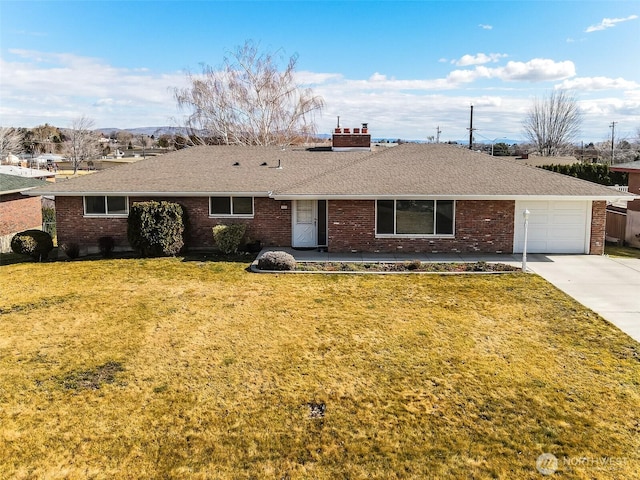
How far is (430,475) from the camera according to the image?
5.83 metres

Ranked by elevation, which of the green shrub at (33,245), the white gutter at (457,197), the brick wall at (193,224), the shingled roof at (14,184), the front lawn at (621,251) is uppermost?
the shingled roof at (14,184)

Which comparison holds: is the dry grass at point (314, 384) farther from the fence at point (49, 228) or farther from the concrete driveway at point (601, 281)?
the fence at point (49, 228)

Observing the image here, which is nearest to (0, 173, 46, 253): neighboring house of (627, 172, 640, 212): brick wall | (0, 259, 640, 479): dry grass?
(0, 259, 640, 479): dry grass

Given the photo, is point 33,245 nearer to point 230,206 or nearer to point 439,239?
point 230,206

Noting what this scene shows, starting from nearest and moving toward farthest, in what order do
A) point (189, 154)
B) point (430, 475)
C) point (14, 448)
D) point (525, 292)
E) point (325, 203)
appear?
point (430, 475), point (14, 448), point (525, 292), point (325, 203), point (189, 154)

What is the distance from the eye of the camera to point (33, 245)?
1744 centimetres

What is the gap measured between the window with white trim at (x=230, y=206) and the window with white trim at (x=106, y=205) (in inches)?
129

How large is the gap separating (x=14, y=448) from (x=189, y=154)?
57.2 ft

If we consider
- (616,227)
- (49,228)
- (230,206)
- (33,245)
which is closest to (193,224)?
(230,206)

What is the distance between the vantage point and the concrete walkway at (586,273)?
1117 centimetres

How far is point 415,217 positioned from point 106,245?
36.7ft

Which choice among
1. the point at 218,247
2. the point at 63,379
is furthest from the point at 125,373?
the point at 218,247

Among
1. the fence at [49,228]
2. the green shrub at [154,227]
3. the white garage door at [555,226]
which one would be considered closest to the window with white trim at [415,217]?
the white garage door at [555,226]

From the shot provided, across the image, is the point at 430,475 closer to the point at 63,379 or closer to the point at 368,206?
the point at 63,379
